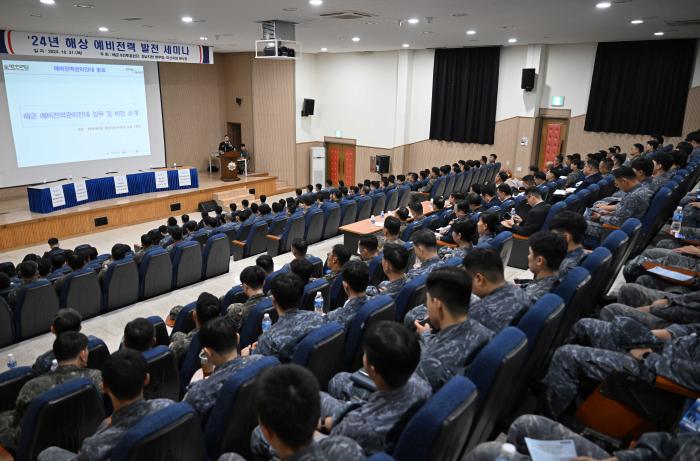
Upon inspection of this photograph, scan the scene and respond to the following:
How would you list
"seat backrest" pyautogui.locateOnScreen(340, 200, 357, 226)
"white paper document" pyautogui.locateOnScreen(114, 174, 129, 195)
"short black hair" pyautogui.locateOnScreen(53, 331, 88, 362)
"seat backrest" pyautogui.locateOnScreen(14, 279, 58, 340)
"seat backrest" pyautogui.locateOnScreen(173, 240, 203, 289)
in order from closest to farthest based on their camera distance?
"short black hair" pyautogui.locateOnScreen(53, 331, 88, 362) → "seat backrest" pyautogui.locateOnScreen(14, 279, 58, 340) → "seat backrest" pyautogui.locateOnScreen(173, 240, 203, 289) → "seat backrest" pyautogui.locateOnScreen(340, 200, 357, 226) → "white paper document" pyautogui.locateOnScreen(114, 174, 129, 195)

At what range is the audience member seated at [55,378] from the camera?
288cm

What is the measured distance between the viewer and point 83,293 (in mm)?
5711

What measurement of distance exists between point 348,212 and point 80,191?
7.00m

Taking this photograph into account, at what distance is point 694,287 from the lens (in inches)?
151

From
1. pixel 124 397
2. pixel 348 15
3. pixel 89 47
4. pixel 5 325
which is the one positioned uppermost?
pixel 348 15

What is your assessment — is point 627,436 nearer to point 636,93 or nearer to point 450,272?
point 450,272

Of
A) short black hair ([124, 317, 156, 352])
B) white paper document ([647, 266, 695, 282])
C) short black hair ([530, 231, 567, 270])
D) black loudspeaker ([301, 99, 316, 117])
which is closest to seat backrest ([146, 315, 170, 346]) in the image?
short black hair ([124, 317, 156, 352])

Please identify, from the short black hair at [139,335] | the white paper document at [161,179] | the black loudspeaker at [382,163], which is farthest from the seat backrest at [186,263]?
the black loudspeaker at [382,163]

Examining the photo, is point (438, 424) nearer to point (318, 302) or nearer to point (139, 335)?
point (139, 335)

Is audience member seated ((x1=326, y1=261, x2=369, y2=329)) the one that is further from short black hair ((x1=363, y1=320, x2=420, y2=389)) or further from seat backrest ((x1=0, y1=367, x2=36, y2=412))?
seat backrest ((x1=0, y1=367, x2=36, y2=412))

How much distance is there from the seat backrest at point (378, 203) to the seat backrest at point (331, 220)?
3.24ft

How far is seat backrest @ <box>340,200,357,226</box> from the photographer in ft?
29.4

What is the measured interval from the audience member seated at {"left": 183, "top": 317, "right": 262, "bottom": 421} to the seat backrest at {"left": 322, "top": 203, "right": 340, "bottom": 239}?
19.4 ft

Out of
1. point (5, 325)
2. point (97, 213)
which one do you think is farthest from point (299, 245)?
point (97, 213)
